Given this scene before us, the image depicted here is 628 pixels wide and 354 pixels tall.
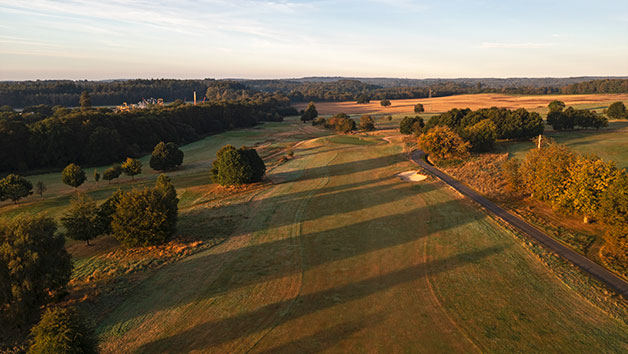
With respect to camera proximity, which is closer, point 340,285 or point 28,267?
point 28,267

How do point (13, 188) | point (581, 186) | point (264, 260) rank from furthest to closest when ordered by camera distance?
point (13, 188) < point (581, 186) < point (264, 260)

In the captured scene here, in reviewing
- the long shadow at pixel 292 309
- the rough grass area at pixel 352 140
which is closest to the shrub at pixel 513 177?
the long shadow at pixel 292 309

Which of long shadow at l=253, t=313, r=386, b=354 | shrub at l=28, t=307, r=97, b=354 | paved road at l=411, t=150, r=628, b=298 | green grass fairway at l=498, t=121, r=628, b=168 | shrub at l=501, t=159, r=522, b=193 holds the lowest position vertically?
long shadow at l=253, t=313, r=386, b=354

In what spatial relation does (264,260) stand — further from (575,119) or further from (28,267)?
(575,119)

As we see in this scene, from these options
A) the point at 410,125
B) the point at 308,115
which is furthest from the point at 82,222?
the point at 308,115

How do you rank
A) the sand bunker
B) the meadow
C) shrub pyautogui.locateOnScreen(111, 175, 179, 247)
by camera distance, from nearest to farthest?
the meadow
shrub pyautogui.locateOnScreen(111, 175, 179, 247)
the sand bunker

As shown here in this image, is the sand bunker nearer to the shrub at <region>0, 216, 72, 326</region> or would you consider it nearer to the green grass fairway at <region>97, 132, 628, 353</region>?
the green grass fairway at <region>97, 132, 628, 353</region>

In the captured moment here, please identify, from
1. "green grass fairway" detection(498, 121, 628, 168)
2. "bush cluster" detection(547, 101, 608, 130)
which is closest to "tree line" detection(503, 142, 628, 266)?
"green grass fairway" detection(498, 121, 628, 168)

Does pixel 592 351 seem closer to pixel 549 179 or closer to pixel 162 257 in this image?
pixel 549 179
